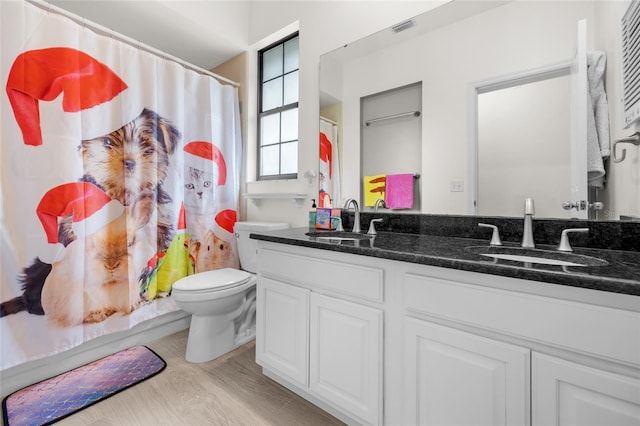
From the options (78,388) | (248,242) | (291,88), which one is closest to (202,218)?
(248,242)

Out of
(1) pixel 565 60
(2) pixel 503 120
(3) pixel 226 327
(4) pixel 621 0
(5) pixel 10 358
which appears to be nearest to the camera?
(4) pixel 621 0

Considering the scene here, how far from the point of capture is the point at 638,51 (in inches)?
34.7

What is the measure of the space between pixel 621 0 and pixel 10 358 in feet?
10.0

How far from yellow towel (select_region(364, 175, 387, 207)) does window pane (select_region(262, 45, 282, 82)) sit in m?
1.50

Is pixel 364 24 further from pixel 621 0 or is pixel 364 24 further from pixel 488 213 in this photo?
pixel 488 213

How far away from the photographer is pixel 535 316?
76cm

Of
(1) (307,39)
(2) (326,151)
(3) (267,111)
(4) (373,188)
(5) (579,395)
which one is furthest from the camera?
(3) (267,111)

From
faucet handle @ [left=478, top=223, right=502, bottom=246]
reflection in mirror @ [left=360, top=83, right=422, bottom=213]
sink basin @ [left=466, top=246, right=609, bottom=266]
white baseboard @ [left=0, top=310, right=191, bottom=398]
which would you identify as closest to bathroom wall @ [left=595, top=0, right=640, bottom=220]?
sink basin @ [left=466, top=246, right=609, bottom=266]

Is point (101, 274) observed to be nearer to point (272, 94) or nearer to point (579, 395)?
point (272, 94)

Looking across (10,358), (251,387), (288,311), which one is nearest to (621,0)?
(288,311)

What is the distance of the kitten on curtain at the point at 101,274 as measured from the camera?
1.54 metres

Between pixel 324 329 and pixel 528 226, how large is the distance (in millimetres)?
953

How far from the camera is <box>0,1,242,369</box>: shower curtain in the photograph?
55.6 inches

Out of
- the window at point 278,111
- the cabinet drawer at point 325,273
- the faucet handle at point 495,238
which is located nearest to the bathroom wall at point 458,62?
the faucet handle at point 495,238
